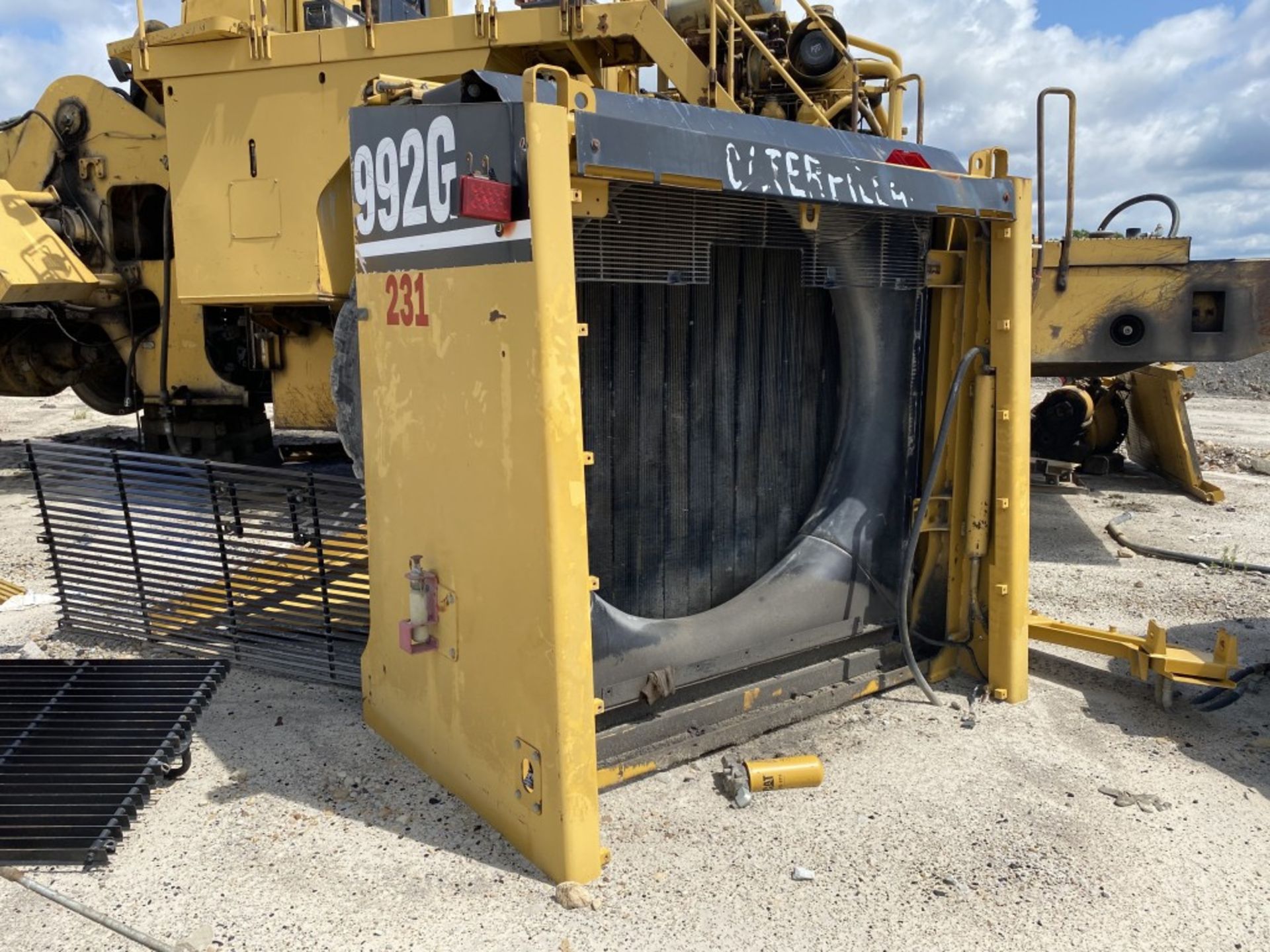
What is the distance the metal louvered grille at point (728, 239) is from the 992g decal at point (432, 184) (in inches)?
14.2

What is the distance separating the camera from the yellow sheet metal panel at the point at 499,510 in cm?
285

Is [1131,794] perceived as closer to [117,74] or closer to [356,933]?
[356,933]

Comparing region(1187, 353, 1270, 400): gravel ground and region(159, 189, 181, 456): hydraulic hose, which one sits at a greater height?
region(159, 189, 181, 456): hydraulic hose

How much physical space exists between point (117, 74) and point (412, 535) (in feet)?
20.9

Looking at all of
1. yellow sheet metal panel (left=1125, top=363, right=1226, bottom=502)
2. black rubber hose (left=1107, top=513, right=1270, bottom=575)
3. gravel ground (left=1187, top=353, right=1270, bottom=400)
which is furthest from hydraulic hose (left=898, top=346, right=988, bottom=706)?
gravel ground (left=1187, top=353, right=1270, bottom=400)

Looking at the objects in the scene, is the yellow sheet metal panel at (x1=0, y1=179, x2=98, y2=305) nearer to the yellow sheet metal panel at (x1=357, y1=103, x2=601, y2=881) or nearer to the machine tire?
the machine tire

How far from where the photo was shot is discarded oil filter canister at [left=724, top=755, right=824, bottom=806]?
142 inches

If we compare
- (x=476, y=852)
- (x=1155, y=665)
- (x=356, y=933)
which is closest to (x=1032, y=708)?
(x=1155, y=665)

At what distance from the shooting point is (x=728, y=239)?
3656 millimetres

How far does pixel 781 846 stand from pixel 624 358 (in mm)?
1734

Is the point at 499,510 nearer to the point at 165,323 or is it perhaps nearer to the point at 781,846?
the point at 781,846

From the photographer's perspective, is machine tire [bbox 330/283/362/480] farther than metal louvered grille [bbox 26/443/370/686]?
No

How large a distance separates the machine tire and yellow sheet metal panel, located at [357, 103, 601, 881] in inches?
8.0

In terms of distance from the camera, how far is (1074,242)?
6594 millimetres
